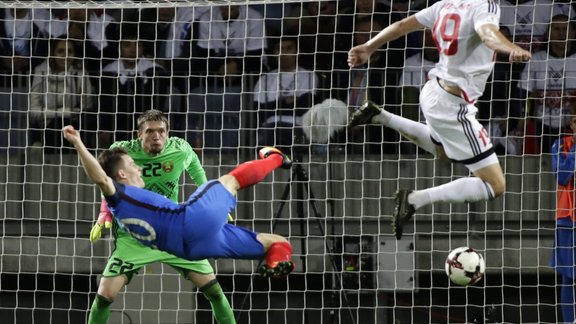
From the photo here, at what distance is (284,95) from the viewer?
1034 centimetres

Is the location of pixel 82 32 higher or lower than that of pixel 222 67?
higher

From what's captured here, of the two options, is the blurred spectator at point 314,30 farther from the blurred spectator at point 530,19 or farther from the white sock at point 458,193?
the white sock at point 458,193

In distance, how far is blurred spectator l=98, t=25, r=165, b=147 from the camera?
1050 centimetres

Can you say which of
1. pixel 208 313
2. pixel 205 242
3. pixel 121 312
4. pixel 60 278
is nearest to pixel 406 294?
pixel 208 313

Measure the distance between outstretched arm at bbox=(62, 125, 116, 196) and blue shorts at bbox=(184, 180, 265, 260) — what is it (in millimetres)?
472

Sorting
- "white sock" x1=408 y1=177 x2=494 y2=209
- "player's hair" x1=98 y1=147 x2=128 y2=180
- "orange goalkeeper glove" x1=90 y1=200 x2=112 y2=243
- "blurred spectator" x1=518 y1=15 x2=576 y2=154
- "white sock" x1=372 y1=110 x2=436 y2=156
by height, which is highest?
"blurred spectator" x1=518 y1=15 x2=576 y2=154

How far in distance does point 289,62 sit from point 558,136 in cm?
238

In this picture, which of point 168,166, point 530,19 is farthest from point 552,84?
point 168,166

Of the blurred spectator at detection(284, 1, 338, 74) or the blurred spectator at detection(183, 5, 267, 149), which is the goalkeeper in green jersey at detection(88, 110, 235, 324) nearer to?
the blurred spectator at detection(183, 5, 267, 149)

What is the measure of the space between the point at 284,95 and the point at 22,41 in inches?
97.4

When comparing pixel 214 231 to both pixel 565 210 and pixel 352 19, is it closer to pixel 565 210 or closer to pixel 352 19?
pixel 565 210

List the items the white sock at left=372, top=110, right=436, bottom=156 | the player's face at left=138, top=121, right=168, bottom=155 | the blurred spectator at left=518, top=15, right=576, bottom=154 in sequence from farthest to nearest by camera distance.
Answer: the blurred spectator at left=518, top=15, right=576, bottom=154, the player's face at left=138, top=121, right=168, bottom=155, the white sock at left=372, top=110, right=436, bottom=156

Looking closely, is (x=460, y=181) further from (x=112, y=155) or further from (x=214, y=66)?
(x=214, y=66)

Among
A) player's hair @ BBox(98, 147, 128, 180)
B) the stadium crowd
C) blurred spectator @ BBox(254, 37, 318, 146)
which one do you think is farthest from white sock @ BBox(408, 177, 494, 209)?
blurred spectator @ BBox(254, 37, 318, 146)
